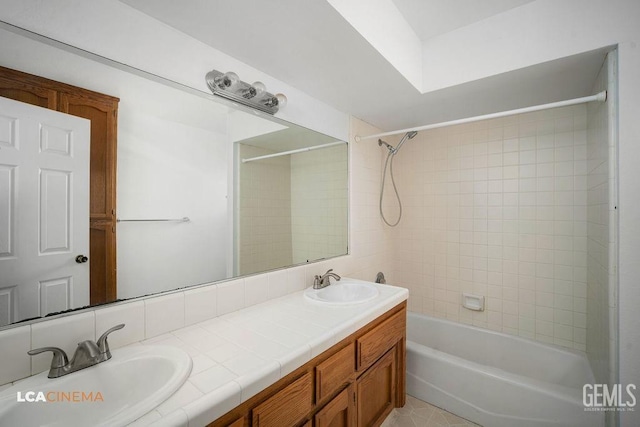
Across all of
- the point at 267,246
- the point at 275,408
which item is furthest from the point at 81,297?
the point at 267,246

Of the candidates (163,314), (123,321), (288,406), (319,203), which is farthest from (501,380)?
(123,321)

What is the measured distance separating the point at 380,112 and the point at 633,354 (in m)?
2.05

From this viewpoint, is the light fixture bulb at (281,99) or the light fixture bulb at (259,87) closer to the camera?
the light fixture bulb at (259,87)

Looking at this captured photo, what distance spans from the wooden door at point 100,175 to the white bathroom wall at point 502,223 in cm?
231

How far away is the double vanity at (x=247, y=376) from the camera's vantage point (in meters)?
0.70

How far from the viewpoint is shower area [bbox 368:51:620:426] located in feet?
5.41

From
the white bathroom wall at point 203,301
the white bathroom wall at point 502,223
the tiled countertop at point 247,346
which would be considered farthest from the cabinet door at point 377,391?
the white bathroom wall at point 502,223

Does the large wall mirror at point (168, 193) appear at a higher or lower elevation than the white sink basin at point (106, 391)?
higher

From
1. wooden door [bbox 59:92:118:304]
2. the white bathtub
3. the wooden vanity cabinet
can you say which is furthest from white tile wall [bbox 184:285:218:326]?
the white bathtub

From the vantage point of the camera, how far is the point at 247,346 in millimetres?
996

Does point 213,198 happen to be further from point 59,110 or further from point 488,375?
point 488,375

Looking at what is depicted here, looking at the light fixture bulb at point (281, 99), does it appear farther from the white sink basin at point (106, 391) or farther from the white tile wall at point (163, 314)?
the white sink basin at point (106, 391)

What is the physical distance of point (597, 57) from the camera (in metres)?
1.39

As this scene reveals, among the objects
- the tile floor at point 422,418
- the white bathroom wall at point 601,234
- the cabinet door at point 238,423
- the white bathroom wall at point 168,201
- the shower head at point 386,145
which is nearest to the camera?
the cabinet door at point 238,423
